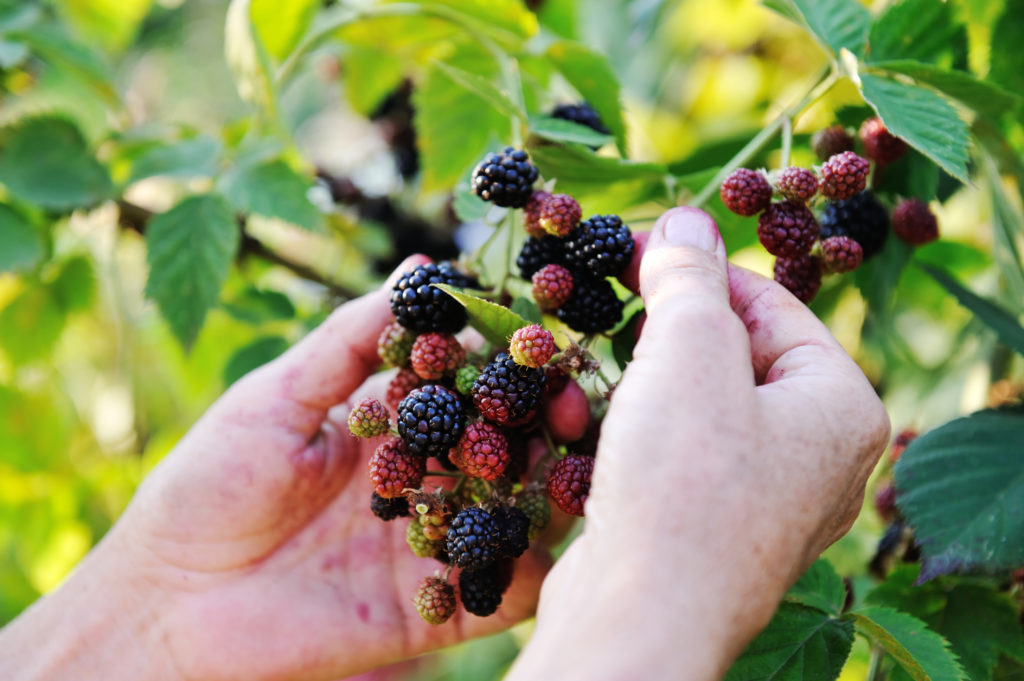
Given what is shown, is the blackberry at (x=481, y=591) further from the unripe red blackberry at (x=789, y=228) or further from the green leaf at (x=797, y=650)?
the unripe red blackberry at (x=789, y=228)

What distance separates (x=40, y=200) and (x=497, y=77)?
0.89 m

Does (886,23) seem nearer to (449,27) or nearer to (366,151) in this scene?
(449,27)

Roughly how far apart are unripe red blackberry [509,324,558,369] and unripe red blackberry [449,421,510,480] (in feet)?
0.30

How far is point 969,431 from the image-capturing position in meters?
0.99

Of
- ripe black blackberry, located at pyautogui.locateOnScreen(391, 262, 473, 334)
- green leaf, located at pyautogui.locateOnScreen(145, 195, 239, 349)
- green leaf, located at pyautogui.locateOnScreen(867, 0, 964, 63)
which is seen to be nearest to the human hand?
green leaf, located at pyautogui.locateOnScreen(145, 195, 239, 349)

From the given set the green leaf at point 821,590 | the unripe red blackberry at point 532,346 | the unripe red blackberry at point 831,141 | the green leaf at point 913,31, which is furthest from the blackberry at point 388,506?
the green leaf at point 913,31

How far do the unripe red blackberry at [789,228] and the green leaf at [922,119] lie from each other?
12cm

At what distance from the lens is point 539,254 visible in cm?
91

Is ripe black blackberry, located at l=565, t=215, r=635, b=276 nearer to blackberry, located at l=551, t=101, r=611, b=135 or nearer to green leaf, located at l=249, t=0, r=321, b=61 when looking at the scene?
blackberry, located at l=551, t=101, r=611, b=135

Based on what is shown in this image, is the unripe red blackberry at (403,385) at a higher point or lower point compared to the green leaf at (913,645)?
higher

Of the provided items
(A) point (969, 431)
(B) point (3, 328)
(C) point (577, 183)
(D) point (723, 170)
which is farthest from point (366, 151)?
(A) point (969, 431)

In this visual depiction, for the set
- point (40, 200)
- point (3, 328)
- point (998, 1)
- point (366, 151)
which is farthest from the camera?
point (366, 151)

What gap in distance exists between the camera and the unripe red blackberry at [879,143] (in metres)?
0.98

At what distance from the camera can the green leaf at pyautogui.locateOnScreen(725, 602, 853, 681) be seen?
836mm
